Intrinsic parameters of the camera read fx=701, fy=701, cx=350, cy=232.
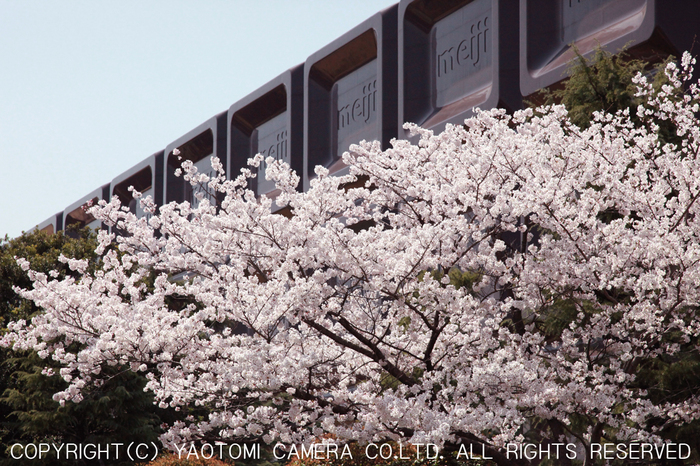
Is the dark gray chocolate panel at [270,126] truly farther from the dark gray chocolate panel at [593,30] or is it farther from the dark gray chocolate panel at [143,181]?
the dark gray chocolate panel at [593,30]

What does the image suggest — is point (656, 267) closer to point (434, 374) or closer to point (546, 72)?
point (434, 374)

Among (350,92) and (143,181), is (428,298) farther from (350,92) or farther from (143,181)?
(143,181)

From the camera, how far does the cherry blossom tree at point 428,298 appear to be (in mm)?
8234

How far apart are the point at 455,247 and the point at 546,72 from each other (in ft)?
41.0

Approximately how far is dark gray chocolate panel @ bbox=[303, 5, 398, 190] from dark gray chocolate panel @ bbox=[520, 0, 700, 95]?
6668mm

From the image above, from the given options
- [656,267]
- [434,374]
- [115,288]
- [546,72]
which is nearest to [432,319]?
[434,374]

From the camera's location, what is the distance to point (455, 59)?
24.5m

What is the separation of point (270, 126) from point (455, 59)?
12610 millimetres

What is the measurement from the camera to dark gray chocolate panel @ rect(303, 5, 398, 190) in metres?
26.2

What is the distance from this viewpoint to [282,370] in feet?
26.3

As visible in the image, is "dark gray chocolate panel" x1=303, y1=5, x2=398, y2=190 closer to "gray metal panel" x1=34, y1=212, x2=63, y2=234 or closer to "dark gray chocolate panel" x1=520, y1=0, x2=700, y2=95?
"dark gray chocolate panel" x1=520, y1=0, x2=700, y2=95

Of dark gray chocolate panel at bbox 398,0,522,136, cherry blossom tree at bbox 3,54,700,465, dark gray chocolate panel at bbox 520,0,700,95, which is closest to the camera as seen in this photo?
cherry blossom tree at bbox 3,54,700,465

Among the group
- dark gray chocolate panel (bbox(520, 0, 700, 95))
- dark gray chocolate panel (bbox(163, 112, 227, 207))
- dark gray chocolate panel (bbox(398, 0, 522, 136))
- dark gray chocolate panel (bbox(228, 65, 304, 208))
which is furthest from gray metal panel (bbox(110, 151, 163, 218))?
dark gray chocolate panel (bbox(520, 0, 700, 95))

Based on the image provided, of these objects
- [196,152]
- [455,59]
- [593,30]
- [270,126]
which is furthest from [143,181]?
[593,30]
